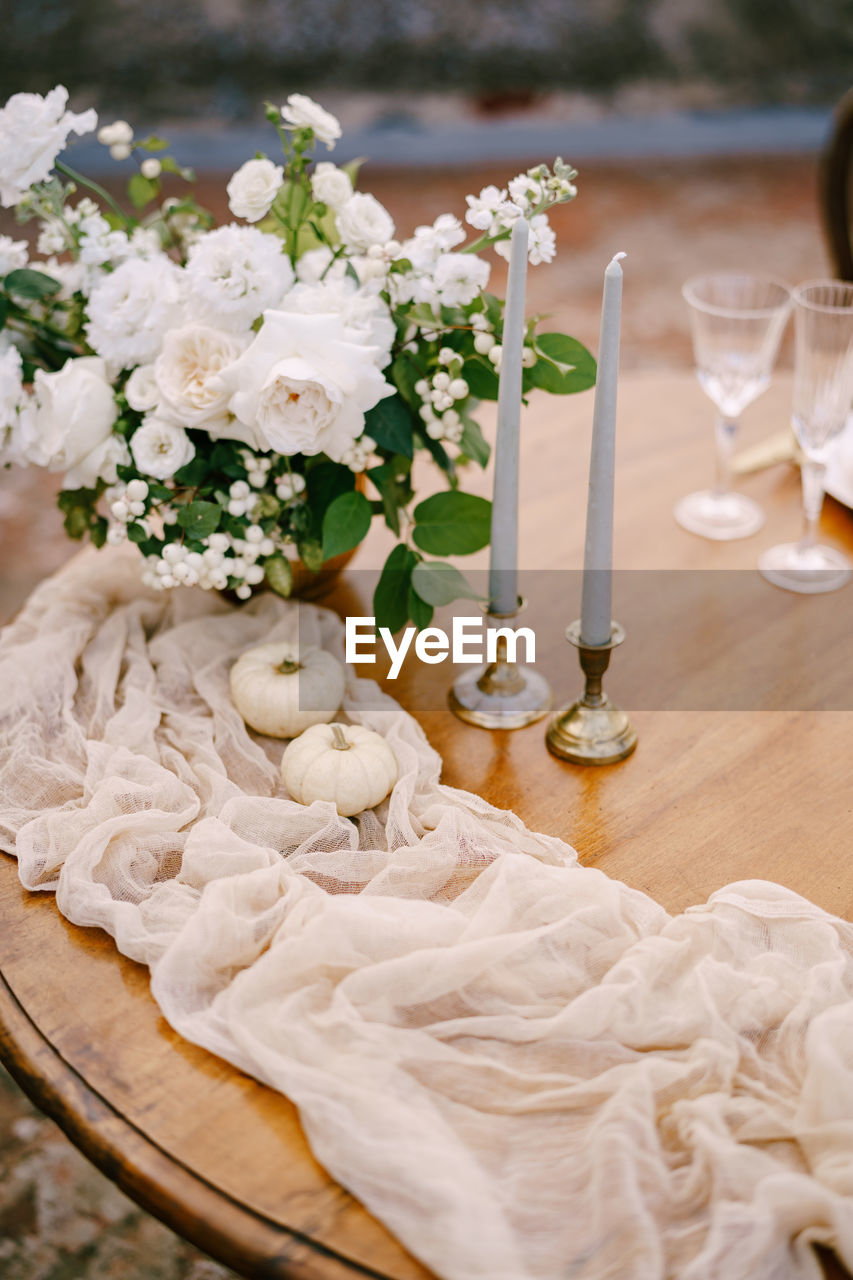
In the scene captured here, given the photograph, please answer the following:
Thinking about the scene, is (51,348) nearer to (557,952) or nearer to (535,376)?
(535,376)

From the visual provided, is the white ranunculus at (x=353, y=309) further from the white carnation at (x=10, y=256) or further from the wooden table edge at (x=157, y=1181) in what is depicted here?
the wooden table edge at (x=157, y=1181)

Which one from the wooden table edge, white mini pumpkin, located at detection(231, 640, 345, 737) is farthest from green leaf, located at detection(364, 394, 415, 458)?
the wooden table edge

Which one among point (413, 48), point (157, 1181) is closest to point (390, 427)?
point (157, 1181)

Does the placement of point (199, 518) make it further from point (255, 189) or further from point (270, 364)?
point (255, 189)

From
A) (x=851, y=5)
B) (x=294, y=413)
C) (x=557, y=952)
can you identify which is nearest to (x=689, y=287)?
(x=294, y=413)

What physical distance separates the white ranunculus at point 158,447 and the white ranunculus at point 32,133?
0.79 feet

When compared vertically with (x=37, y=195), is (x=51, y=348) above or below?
below

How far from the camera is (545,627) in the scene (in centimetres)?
119

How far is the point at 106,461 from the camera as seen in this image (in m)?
1.06

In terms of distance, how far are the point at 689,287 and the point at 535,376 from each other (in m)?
0.37

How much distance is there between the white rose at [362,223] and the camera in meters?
1.04

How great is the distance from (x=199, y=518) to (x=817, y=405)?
0.65m

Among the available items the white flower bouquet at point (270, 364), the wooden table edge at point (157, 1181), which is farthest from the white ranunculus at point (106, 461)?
the wooden table edge at point (157, 1181)

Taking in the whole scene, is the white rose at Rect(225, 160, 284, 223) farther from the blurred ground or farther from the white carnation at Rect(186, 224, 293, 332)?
the blurred ground
